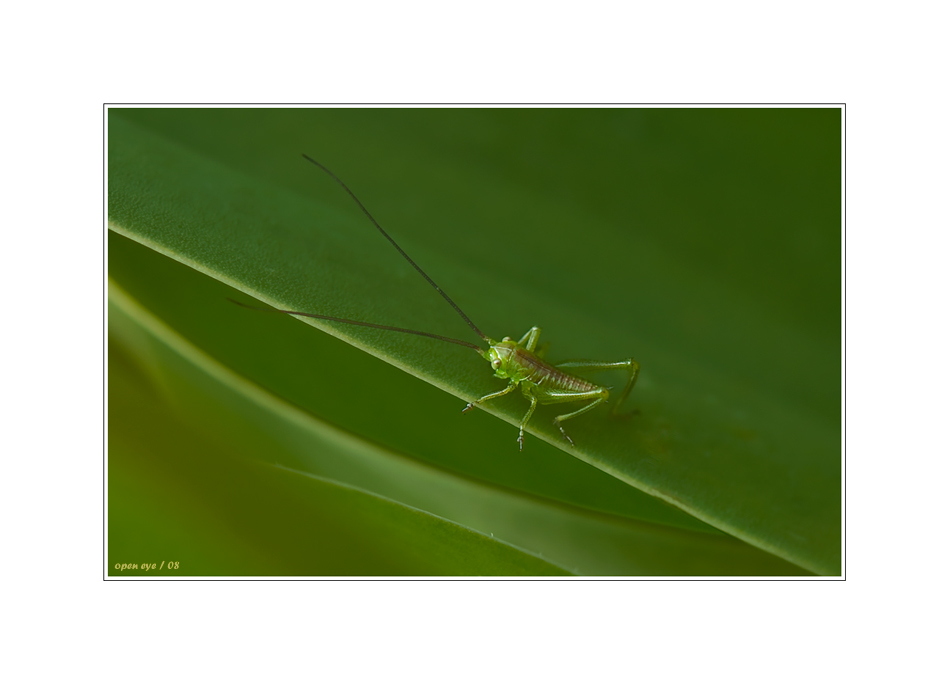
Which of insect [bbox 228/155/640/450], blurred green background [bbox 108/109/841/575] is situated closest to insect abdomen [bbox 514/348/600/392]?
insect [bbox 228/155/640/450]

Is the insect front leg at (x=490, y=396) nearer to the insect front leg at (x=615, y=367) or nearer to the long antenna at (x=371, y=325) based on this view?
the long antenna at (x=371, y=325)

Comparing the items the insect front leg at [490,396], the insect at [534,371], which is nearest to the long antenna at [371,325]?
the insect at [534,371]

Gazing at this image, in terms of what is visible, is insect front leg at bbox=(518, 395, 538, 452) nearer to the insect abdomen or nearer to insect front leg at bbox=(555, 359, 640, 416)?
the insect abdomen

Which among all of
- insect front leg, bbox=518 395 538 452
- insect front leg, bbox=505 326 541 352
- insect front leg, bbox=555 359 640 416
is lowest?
insect front leg, bbox=518 395 538 452

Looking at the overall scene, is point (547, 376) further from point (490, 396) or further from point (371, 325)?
point (371, 325)

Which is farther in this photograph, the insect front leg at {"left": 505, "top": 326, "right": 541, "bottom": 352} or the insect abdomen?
the insect front leg at {"left": 505, "top": 326, "right": 541, "bottom": 352}

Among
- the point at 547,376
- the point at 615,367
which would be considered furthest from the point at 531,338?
the point at 615,367

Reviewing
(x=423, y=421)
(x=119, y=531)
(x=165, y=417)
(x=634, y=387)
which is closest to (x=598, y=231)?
(x=634, y=387)
